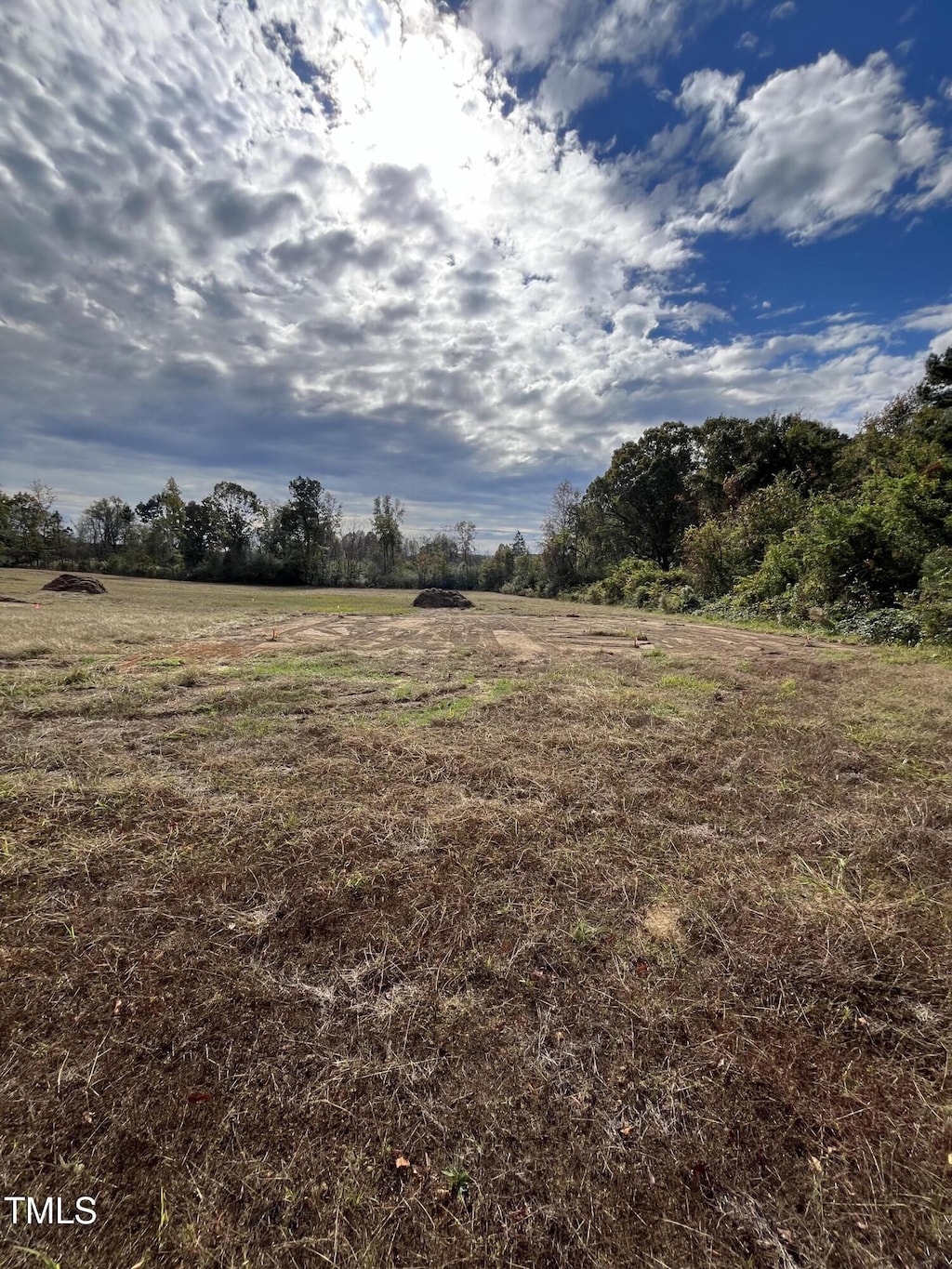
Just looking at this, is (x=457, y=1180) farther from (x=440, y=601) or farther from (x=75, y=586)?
(x=75, y=586)

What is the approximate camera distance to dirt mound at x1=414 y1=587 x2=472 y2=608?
22.1 m

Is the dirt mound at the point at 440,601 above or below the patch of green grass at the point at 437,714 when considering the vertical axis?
above

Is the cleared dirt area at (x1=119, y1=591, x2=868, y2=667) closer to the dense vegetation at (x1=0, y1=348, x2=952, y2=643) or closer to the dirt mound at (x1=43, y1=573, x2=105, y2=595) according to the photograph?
the dense vegetation at (x1=0, y1=348, x2=952, y2=643)

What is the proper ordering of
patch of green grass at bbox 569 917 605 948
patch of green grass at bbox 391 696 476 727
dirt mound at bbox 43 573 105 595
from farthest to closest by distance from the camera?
1. dirt mound at bbox 43 573 105 595
2. patch of green grass at bbox 391 696 476 727
3. patch of green grass at bbox 569 917 605 948

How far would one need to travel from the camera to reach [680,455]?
30.8 metres

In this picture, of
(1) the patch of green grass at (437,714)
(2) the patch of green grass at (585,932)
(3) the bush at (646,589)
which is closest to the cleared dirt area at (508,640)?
(1) the patch of green grass at (437,714)

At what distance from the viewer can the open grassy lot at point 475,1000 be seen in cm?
112

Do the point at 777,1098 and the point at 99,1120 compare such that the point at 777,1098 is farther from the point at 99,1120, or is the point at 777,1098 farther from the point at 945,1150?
the point at 99,1120

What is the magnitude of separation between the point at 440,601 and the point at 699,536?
11512mm

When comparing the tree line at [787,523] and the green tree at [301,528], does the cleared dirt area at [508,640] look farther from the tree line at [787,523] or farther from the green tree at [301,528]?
the green tree at [301,528]

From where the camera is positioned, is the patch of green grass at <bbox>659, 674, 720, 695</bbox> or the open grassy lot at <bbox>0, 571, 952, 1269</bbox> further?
the patch of green grass at <bbox>659, 674, 720, 695</bbox>

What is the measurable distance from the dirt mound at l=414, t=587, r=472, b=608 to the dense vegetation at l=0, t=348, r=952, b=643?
8.42 metres

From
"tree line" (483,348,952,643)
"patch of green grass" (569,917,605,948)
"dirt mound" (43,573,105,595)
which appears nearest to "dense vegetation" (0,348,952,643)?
"tree line" (483,348,952,643)

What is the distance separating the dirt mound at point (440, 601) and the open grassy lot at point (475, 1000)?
721 inches
